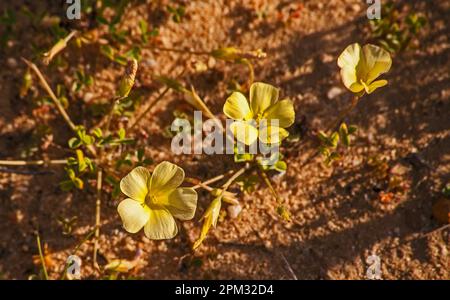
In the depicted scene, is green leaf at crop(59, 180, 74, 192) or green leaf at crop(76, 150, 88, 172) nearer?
green leaf at crop(76, 150, 88, 172)

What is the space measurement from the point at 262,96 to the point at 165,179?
654 millimetres

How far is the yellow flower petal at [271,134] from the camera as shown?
303cm

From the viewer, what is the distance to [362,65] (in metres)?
3.08

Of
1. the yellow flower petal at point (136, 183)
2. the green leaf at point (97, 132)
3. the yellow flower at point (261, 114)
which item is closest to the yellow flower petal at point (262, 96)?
the yellow flower at point (261, 114)

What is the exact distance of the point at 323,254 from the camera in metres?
3.64

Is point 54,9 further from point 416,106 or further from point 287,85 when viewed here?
point 416,106

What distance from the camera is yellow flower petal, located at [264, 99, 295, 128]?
304 centimetres

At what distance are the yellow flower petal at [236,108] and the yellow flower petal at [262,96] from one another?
0.16 feet

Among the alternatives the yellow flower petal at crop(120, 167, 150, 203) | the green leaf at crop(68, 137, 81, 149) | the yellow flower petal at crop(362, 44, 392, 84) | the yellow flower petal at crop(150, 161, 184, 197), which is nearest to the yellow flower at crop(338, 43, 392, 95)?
the yellow flower petal at crop(362, 44, 392, 84)

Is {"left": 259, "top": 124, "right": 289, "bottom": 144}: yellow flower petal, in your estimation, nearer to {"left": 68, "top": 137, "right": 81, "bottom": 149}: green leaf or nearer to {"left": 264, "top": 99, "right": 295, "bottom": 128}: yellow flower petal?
{"left": 264, "top": 99, "right": 295, "bottom": 128}: yellow flower petal

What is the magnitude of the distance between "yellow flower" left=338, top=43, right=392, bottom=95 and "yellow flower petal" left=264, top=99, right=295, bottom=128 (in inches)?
11.8

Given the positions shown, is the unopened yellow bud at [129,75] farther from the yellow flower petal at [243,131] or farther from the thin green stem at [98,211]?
the thin green stem at [98,211]

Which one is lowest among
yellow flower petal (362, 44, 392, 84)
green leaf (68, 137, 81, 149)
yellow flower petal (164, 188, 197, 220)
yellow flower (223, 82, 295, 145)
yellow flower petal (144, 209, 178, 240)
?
yellow flower petal (144, 209, 178, 240)
